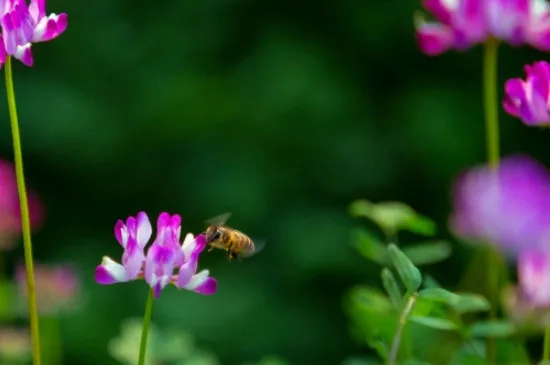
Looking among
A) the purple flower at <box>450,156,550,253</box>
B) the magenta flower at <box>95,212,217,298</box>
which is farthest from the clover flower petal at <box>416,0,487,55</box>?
the magenta flower at <box>95,212,217,298</box>

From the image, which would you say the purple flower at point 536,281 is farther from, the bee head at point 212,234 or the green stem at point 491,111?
the bee head at point 212,234


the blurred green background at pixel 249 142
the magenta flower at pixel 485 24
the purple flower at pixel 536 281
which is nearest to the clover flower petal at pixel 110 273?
the purple flower at pixel 536 281

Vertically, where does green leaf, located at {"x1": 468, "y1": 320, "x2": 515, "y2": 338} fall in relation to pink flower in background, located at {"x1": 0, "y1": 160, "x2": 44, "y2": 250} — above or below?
below

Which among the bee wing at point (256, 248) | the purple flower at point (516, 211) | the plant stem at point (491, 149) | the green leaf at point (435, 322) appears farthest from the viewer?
the bee wing at point (256, 248)

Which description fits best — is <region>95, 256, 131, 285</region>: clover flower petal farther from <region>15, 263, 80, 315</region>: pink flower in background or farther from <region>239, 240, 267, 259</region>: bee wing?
<region>15, 263, 80, 315</region>: pink flower in background

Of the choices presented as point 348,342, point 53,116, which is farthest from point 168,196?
point 348,342

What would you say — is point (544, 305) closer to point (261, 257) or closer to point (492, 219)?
point (492, 219)
